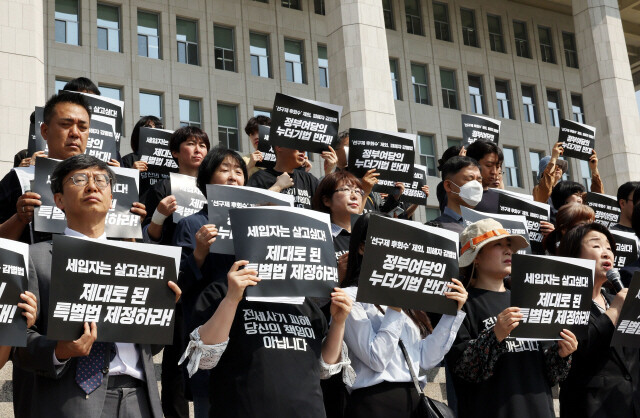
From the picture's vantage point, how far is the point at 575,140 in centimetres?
1219

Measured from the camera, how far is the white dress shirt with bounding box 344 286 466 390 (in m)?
5.12

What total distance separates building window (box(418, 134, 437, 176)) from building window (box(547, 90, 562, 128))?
22.2 feet

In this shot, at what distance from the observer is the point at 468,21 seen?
126 ft

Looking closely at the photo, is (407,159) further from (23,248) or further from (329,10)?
(329,10)

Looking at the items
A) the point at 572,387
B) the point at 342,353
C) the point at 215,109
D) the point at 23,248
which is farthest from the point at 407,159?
the point at 215,109

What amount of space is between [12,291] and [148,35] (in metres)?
28.1

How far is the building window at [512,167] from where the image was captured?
126 feet

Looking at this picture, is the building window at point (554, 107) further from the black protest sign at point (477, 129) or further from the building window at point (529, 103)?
the black protest sign at point (477, 129)

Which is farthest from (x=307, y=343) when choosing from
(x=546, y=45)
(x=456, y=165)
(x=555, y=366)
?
(x=546, y=45)

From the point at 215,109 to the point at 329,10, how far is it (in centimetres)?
1218

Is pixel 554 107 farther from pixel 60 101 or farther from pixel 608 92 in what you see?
pixel 60 101

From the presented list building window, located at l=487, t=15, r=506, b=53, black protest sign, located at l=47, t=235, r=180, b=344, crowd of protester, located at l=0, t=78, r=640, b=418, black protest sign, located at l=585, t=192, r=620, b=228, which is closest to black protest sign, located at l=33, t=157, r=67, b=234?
crowd of protester, located at l=0, t=78, r=640, b=418

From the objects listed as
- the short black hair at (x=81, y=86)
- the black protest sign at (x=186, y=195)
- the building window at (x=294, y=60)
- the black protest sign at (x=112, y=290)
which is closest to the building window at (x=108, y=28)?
the building window at (x=294, y=60)

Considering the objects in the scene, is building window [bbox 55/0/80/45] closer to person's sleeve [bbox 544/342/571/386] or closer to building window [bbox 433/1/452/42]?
building window [bbox 433/1/452/42]
